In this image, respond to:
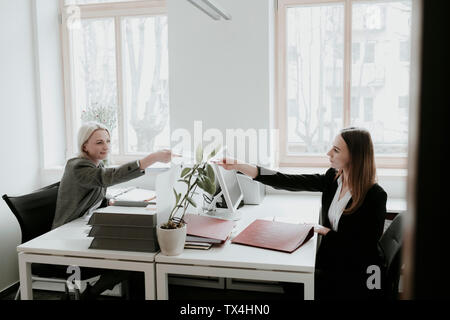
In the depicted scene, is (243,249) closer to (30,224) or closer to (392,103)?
(30,224)

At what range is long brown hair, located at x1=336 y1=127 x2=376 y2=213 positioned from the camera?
2.11m

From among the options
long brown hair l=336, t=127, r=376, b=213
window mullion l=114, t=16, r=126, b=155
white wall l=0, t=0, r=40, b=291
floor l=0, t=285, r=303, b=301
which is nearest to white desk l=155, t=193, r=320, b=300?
long brown hair l=336, t=127, r=376, b=213

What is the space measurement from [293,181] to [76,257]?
1304 mm

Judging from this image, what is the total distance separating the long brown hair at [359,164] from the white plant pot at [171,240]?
84cm

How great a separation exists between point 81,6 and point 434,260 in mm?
4174

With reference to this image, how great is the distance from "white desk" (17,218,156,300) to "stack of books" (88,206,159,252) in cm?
3

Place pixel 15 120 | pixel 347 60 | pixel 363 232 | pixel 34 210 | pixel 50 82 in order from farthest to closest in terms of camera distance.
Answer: pixel 50 82 < pixel 347 60 < pixel 15 120 < pixel 34 210 < pixel 363 232

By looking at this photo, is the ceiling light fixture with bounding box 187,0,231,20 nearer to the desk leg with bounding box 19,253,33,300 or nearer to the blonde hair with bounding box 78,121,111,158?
the blonde hair with bounding box 78,121,111,158

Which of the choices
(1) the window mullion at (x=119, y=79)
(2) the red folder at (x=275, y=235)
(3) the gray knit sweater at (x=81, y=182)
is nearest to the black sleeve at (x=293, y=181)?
(2) the red folder at (x=275, y=235)

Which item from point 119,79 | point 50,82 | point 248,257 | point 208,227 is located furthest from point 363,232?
point 50,82

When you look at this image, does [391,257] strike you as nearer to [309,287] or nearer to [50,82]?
[309,287]

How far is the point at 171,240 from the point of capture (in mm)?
1792

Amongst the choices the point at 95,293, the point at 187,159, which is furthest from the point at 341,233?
the point at 95,293

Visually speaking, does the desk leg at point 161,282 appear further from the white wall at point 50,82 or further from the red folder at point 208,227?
the white wall at point 50,82
